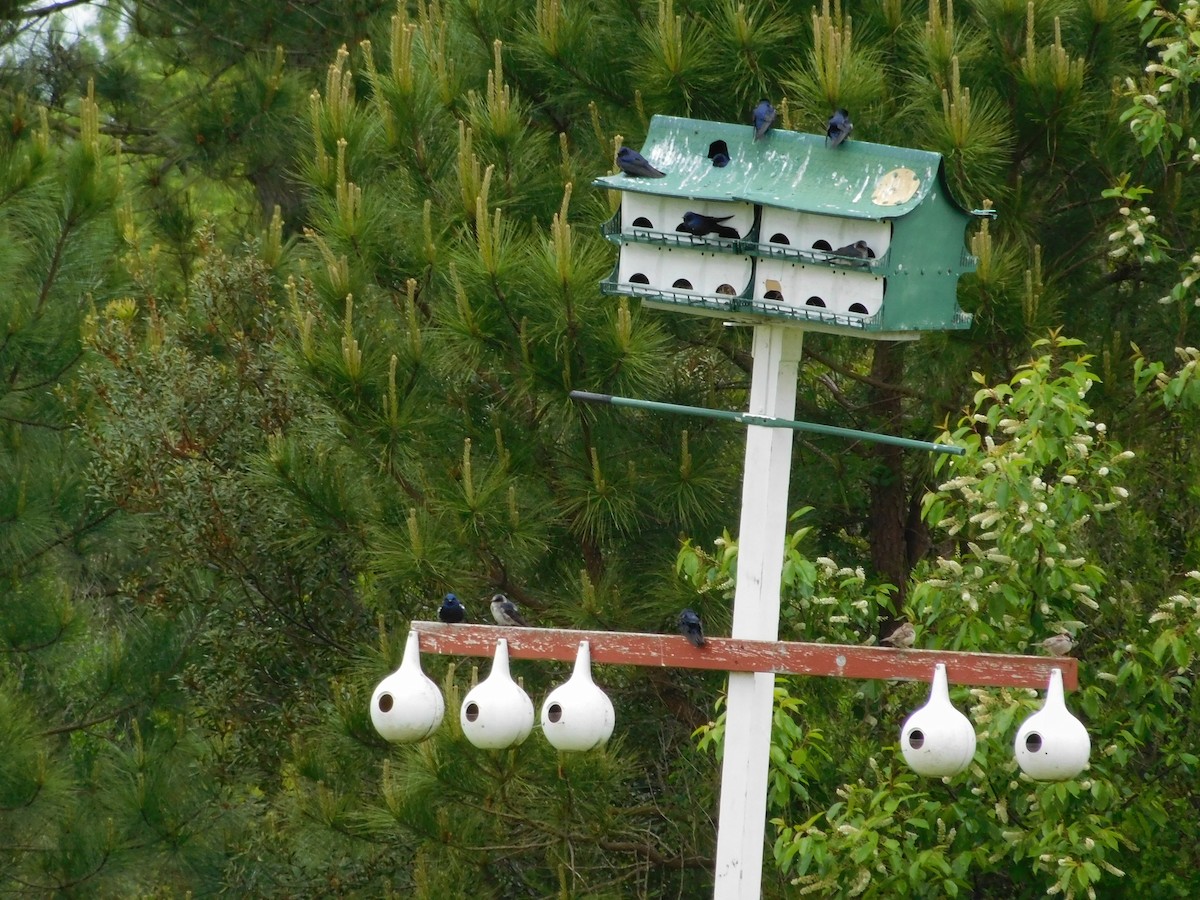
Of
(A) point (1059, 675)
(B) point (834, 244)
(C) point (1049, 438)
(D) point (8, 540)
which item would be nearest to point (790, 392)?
A: (B) point (834, 244)

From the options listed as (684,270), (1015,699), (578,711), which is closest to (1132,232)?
(1015,699)

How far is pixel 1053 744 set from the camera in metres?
3.68

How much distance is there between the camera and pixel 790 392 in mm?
3939

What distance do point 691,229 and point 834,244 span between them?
1.04 ft

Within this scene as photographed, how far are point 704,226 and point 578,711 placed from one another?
1120 mm

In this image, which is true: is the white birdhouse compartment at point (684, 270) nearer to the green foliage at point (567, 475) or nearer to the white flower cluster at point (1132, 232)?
the green foliage at point (567, 475)

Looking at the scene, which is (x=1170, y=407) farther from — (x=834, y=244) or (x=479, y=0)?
(x=479, y=0)

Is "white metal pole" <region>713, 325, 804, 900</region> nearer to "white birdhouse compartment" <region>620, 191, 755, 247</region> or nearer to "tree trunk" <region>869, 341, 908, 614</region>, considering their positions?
"white birdhouse compartment" <region>620, 191, 755, 247</region>

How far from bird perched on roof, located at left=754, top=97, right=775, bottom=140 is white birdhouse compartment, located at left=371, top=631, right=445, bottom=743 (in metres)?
1.36

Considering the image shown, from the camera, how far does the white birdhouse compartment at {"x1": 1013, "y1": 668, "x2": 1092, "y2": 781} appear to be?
3.68 meters

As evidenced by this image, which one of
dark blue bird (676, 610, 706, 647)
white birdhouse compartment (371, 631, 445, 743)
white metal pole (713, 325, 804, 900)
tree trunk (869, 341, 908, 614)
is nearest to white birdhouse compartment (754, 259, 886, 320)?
white metal pole (713, 325, 804, 900)

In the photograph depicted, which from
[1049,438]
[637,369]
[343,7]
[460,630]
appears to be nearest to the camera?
[460,630]

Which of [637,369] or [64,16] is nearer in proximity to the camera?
[637,369]

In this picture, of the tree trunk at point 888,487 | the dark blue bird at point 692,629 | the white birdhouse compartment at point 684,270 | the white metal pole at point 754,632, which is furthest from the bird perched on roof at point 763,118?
the tree trunk at point 888,487
